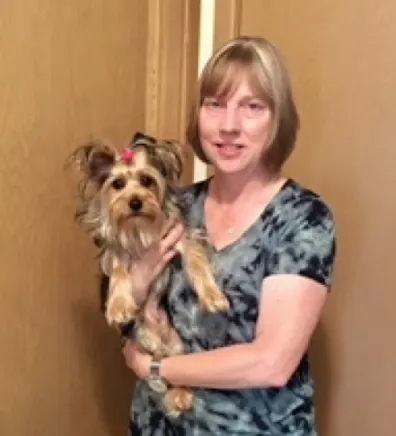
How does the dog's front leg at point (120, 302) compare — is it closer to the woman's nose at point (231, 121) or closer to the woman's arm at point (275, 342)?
the woman's arm at point (275, 342)

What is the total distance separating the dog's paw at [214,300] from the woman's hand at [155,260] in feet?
0.58

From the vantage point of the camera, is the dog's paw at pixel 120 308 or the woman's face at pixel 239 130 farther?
the dog's paw at pixel 120 308

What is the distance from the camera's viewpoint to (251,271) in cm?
165

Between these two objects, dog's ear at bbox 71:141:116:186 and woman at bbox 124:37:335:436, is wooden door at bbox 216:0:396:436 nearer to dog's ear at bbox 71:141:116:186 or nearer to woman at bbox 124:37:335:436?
woman at bbox 124:37:335:436

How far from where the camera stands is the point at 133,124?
7.19 feet

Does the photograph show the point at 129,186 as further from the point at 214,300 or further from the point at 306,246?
the point at 306,246

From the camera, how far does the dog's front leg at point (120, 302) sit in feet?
5.90

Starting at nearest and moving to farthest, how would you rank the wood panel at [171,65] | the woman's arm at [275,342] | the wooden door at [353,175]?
the woman's arm at [275,342] < the wooden door at [353,175] < the wood panel at [171,65]

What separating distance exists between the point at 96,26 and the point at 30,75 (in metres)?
0.24

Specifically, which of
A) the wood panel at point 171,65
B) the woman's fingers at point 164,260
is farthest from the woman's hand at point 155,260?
the wood panel at point 171,65

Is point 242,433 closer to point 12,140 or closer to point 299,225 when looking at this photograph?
point 299,225

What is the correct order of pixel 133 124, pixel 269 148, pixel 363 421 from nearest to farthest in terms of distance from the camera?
pixel 269 148
pixel 363 421
pixel 133 124

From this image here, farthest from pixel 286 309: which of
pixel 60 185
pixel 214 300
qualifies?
pixel 60 185

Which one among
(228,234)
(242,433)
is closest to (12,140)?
(228,234)
